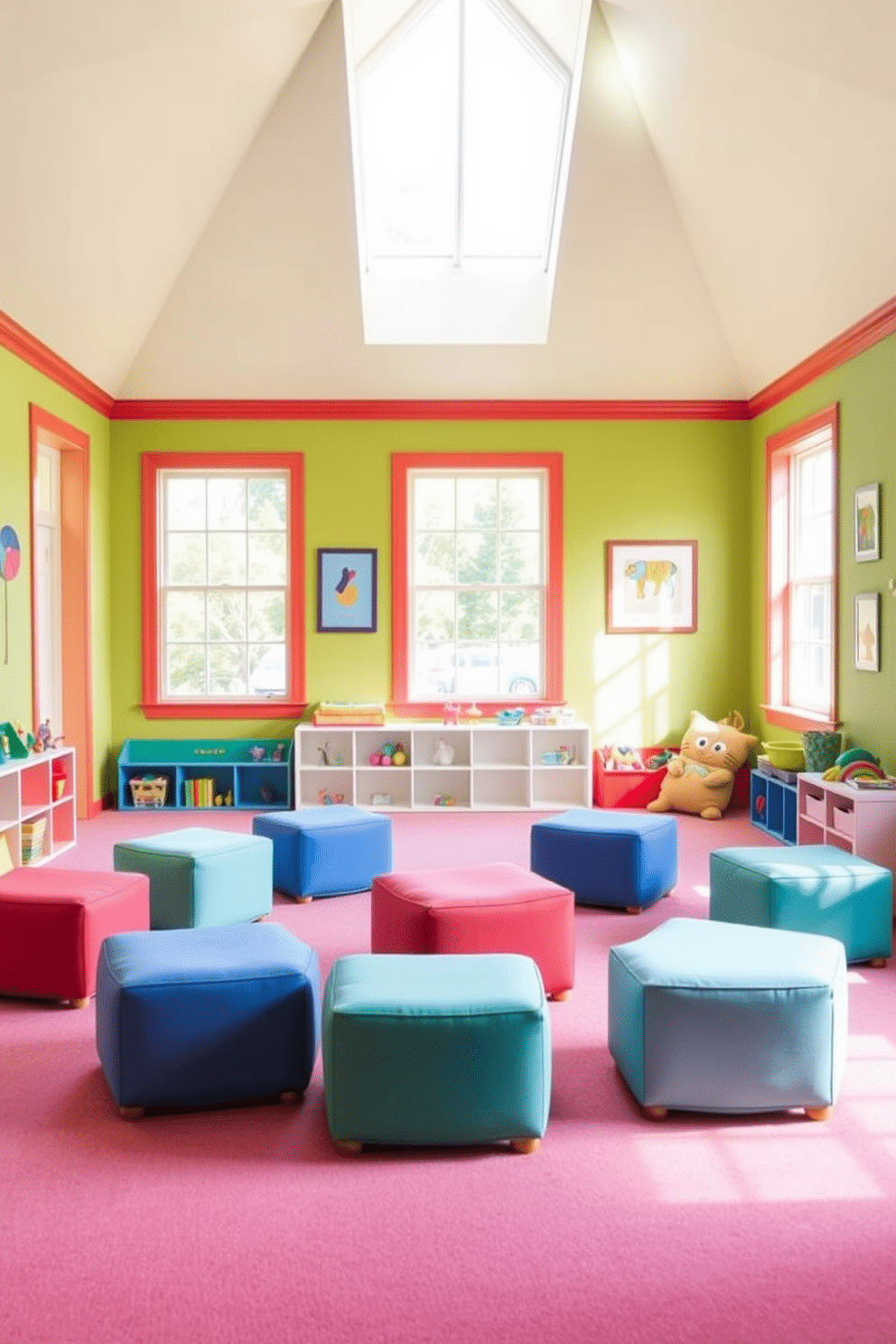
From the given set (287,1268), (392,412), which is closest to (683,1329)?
(287,1268)

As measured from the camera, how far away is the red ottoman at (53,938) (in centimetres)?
435

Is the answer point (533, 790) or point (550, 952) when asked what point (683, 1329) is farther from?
point (533, 790)

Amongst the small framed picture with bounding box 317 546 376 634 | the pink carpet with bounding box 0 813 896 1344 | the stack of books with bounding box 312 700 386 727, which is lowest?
the pink carpet with bounding box 0 813 896 1344

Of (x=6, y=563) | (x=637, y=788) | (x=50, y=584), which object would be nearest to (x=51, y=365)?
(x=6, y=563)

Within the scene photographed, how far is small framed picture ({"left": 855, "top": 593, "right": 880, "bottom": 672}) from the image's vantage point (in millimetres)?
6504

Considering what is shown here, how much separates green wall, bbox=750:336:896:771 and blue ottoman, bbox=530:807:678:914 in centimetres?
143

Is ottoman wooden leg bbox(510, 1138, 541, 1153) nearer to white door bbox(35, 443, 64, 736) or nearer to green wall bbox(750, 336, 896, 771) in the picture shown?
green wall bbox(750, 336, 896, 771)

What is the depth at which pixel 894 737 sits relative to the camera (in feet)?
20.6

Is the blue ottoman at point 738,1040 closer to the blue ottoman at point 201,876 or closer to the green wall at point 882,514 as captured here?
the blue ottoman at point 201,876

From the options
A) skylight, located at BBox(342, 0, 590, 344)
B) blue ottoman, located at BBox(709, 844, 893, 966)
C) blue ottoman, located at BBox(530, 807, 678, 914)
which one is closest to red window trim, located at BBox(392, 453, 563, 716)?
skylight, located at BBox(342, 0, 590, 344)

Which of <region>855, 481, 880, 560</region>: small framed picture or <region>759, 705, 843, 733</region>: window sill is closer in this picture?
<region>855, 481, 880, 560</region>: small framed picture

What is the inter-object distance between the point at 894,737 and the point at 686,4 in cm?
381

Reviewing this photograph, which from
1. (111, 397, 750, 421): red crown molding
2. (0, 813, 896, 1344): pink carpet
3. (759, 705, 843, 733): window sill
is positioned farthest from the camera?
(111, 397, 750, 421): red crown molding

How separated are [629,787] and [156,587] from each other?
12.7 feet
